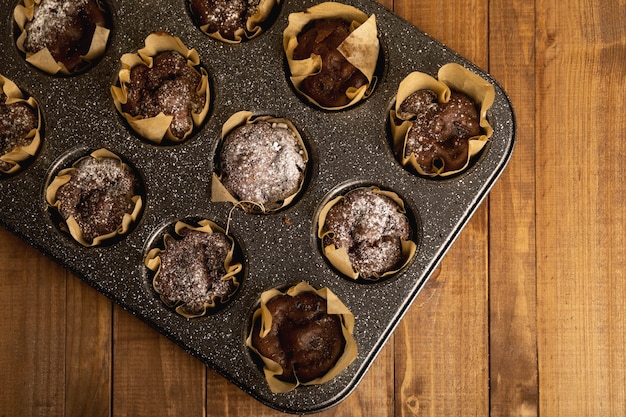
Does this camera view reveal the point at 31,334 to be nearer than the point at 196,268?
No

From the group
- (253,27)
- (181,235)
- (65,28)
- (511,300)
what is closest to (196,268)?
(181,235)

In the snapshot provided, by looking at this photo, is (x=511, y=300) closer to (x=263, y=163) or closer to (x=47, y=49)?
(x=263, y=163)

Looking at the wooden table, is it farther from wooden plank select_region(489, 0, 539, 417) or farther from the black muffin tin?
the black muffin tin

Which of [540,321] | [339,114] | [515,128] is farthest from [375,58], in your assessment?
[540,321]

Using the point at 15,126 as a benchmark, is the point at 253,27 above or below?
above

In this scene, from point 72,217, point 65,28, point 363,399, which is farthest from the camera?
point 363,399

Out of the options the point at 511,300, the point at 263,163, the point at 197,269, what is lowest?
the point at 511,300

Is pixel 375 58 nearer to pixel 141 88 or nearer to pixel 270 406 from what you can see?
pixel 141 88

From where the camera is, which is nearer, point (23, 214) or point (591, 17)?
point (23, 214)

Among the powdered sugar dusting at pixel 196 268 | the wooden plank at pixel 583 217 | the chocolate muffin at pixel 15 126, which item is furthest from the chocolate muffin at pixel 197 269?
the wooden plank at pixel 583 217
